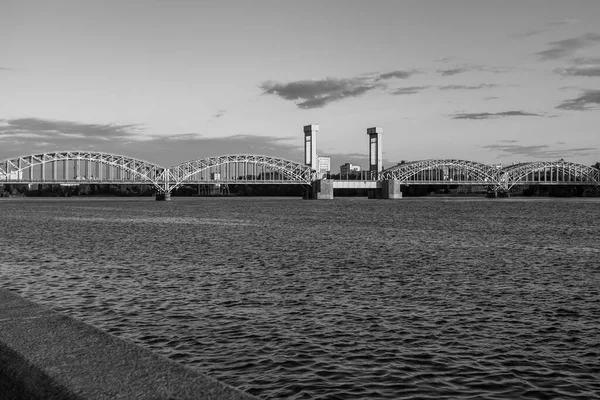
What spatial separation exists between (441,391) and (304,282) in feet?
34.2

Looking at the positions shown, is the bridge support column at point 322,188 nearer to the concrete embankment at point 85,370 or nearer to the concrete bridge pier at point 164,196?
the concrete bridge pier at point 164,196

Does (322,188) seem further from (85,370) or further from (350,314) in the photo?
(85,370)

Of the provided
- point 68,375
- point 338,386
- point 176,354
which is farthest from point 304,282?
point 68,375

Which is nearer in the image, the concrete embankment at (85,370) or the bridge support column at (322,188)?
the concrete embankment at (85,370)

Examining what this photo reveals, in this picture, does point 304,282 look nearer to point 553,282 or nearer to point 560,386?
point 553,282

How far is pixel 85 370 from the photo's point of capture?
578 centimetres

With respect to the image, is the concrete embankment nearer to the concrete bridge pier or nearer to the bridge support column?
the concrete bridge pier

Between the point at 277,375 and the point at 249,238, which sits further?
the point at 249,238

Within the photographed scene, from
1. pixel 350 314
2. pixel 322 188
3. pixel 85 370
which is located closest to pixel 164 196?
pixel 322 188

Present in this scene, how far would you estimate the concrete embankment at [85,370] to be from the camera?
5254 mm

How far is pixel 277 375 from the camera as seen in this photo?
363 inches

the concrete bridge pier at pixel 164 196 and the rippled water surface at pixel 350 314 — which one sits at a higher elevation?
the concrete bridge pier at pixel 164 196

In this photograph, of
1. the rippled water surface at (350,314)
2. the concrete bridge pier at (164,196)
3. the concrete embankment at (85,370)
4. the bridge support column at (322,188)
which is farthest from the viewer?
the bridge support column at (322,188)

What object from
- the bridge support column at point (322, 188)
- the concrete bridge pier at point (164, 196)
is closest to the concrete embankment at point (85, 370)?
the concrete bridge pier at point (164, 196)
